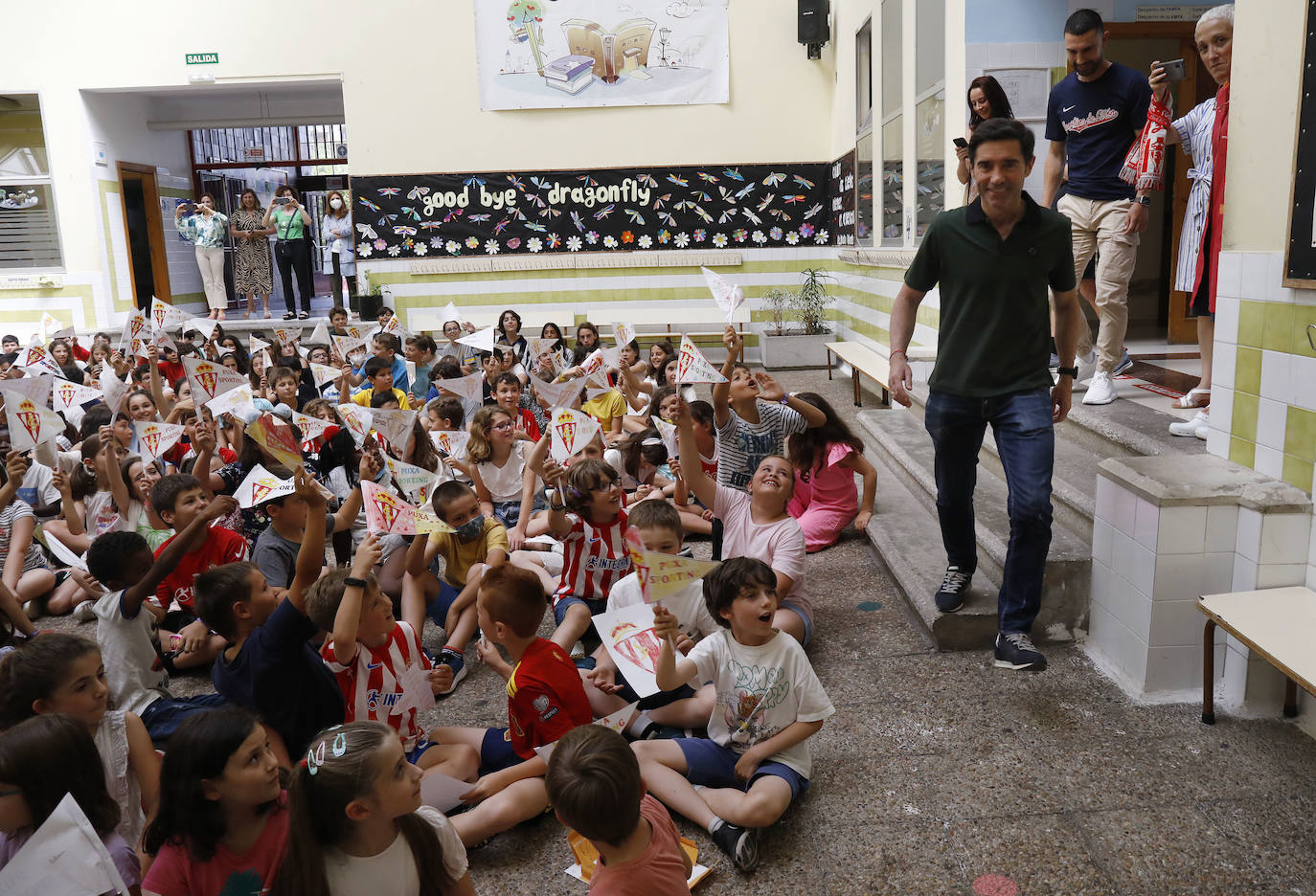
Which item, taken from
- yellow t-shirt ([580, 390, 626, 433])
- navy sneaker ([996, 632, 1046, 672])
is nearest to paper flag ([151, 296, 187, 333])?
yellow t-shirt ([580, 390, 626, 433])

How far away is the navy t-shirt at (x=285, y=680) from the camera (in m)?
2.85

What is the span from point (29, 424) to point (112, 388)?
2.49 metres

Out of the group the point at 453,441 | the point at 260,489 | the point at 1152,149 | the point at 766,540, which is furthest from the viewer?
the point at 453,441

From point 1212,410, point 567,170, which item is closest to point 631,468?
point 1212,410

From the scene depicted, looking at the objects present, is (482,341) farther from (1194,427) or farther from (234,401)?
(1194,427)

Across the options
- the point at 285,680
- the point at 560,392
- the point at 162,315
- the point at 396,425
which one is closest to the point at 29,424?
the point at 396,425

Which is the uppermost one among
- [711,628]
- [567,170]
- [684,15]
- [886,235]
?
[684,15]

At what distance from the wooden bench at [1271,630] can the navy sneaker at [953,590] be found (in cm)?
87

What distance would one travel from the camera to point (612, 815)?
2.08 metres

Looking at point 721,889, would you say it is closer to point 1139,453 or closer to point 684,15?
point 1139,453

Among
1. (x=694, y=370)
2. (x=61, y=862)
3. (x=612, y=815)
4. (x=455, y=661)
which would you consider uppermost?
(x=694, y=370)

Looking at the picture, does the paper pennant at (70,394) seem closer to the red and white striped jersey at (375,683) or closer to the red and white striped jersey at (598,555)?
the red and white striped jersey at (598,555)

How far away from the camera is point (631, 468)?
20.0 ft

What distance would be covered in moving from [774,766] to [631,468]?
330 cm
